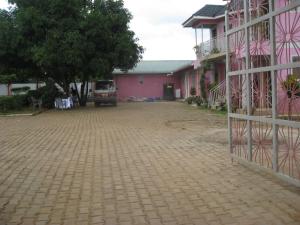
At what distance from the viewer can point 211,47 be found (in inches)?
1225

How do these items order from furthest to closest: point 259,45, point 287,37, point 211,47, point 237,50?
point 211,47
point 237,50
point 259,45
point 287,37

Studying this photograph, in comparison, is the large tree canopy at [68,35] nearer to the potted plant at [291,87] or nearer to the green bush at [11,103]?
the green bush at [11,103]

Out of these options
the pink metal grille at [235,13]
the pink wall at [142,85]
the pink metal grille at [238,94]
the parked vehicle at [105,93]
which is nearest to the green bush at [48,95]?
the parked vehicle at [105,93]

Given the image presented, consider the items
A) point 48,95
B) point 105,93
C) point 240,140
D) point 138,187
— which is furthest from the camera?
point 105,93

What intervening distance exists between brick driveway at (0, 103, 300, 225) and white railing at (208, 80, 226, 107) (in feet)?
53.5

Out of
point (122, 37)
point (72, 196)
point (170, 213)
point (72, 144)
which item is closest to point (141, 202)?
point (170, 213)

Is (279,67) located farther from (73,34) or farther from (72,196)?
(73,34)

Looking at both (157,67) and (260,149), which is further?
(157,67)

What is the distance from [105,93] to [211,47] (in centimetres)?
929

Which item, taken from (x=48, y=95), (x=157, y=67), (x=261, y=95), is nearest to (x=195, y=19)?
(x=48, y=95)

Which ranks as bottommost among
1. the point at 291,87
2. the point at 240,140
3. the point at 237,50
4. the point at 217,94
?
the point at 240,140

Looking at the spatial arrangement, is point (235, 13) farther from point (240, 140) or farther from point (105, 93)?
point (105, 93)

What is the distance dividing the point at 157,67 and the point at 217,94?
25.5 metres

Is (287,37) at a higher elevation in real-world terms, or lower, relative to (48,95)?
higher
